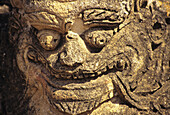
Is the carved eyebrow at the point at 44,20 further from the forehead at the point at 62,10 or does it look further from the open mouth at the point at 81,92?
the open mouth at the point at 81,92

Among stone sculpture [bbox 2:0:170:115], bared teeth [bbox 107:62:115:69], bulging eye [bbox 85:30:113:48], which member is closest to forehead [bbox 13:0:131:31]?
stone sculpture [bbox 2:0:170:115]

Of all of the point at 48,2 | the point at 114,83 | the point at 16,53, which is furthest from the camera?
the point at 16,53

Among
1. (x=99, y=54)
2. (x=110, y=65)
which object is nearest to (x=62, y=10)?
(x=99, y=54)

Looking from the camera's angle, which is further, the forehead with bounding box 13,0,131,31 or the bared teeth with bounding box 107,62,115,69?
the bared teeth with bounding box 107,62,115,69

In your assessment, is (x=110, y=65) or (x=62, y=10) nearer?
(x=62, y=10)

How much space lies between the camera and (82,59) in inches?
64.1

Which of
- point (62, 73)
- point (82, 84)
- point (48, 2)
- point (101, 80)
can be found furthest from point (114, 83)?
point (48, 2)

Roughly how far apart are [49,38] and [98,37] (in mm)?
336

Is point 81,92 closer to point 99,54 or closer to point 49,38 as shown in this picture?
point 99,54

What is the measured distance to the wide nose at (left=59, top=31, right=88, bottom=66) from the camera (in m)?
1.61

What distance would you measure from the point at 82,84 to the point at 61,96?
163mm

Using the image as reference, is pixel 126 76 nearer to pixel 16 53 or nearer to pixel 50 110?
pixel 50 110

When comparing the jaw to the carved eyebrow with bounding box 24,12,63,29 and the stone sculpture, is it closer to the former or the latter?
the stone sculpture

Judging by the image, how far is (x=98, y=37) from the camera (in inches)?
65.2
